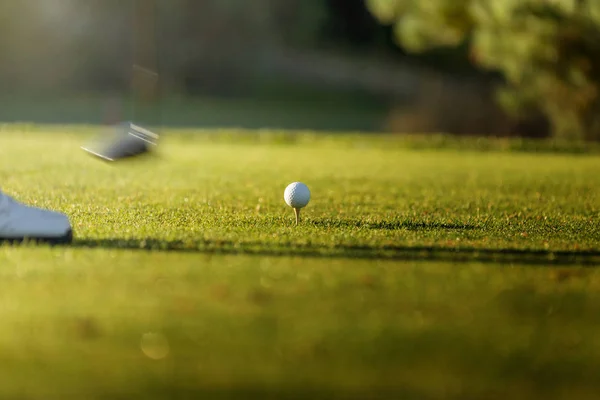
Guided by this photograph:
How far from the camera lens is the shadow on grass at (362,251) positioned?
8.60 meters

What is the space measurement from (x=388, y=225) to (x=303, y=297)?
4277 millimetres

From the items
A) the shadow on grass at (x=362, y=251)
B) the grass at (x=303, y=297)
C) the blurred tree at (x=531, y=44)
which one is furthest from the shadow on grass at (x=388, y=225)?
the blurred tree at (x=531, y=44)

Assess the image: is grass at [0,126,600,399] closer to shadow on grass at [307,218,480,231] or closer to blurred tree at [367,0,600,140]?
shadow on grass at [307,218,480,231]

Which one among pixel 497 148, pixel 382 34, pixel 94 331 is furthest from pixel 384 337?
pixel 382 34

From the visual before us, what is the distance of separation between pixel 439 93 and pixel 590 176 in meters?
30.9

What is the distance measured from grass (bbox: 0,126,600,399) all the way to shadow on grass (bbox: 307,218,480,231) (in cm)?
5

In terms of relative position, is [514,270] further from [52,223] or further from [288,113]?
[288,113]

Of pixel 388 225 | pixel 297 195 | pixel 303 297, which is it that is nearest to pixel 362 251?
pixel 297 195

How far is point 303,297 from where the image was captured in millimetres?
6750

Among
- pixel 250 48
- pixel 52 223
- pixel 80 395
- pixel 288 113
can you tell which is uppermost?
pixel 250 48

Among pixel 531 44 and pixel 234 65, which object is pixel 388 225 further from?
pixel 234 65

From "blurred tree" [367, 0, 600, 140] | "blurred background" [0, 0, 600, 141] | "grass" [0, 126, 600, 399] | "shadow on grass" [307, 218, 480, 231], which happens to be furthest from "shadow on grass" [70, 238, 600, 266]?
"blurred background" [0, 0, 600, 141]

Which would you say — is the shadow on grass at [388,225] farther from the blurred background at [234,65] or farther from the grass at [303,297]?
the blurred background at [234,65]

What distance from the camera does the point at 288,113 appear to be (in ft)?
164
